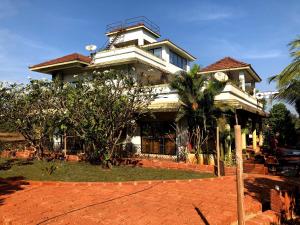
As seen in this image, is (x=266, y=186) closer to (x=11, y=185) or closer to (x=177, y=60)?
(x=11, y=185)

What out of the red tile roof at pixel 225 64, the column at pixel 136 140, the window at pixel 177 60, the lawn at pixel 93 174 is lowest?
the lawn at pixel 93 174

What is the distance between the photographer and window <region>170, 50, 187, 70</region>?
26.2 m

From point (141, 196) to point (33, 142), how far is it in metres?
10.6

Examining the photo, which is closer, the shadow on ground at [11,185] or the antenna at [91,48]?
the shadow on ground at [11,185]

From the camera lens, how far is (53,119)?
53.2 feet

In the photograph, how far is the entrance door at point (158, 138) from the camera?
54.5 feet

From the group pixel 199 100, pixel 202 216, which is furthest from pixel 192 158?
pixel 202 216

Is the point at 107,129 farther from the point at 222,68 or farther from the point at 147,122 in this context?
the point at 222,68

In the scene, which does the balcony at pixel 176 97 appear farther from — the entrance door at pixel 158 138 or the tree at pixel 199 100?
the entrance door at pixel 158 138

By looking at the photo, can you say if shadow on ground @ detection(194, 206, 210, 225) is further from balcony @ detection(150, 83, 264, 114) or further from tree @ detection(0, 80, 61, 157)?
tree @ detection(0, 80, 61, 157)

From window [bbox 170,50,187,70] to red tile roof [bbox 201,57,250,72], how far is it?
4.29m

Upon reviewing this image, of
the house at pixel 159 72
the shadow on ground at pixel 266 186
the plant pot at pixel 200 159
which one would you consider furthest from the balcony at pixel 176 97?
the shadow on ground at pixel 266 186

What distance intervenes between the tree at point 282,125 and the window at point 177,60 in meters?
10.4

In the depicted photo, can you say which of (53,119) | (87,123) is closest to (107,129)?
(87,123)
